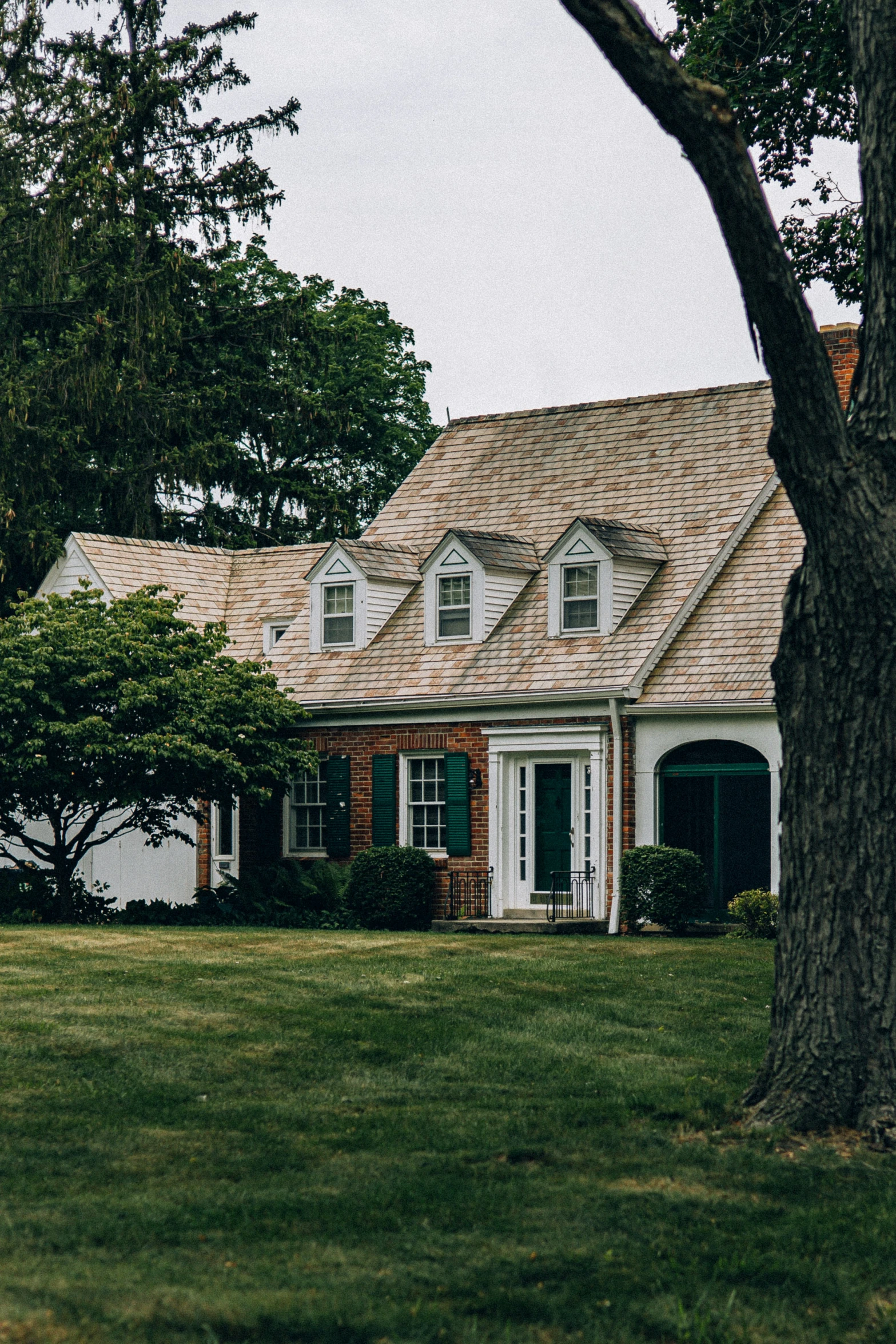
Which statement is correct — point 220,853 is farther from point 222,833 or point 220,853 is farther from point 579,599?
point 579,599

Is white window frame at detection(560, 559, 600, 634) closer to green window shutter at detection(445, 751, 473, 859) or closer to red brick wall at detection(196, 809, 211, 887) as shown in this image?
green window shutter at detection(445, 751, 473, 859)

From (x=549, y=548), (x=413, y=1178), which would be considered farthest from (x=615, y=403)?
(x=413, y=1178)

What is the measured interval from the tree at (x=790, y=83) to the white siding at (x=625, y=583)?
260 inches

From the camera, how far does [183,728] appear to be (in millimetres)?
21328

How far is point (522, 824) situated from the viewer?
22359 millimetres

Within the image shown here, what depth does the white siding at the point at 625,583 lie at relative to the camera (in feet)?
73.2

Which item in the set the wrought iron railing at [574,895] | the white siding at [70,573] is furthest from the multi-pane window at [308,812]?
the white siding at [70,573]

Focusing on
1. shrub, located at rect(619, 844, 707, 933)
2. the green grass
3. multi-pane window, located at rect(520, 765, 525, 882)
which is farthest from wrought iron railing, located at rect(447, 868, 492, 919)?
the green grass

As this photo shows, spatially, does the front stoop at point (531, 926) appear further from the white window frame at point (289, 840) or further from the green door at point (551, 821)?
the white window frame at point (289, 840)

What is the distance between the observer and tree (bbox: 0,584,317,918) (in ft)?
68.0

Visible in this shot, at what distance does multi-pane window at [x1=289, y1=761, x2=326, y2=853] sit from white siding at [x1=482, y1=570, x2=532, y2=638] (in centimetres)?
327

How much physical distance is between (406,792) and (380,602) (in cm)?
331

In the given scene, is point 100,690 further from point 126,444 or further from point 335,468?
point 335,468

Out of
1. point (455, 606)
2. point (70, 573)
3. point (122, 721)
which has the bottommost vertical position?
point (122, 721)
